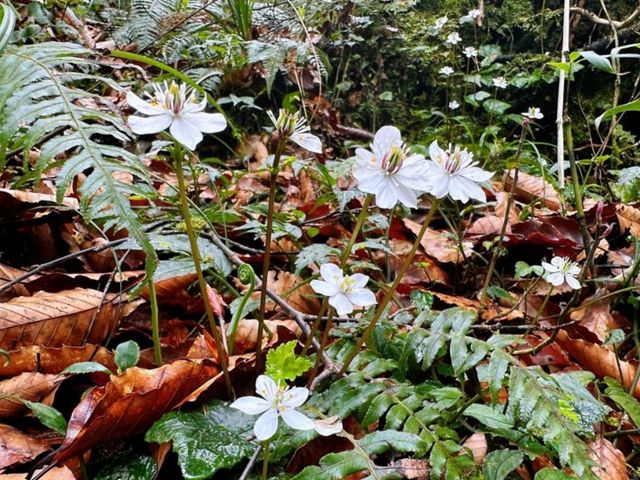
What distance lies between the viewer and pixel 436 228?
259 cm

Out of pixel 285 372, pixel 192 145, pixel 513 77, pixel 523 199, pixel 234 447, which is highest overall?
pixel 192 145

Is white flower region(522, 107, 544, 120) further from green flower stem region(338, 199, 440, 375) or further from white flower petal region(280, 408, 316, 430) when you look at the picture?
white flower petal region(280, 408, 316, 430)

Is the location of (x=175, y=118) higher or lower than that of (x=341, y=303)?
higher

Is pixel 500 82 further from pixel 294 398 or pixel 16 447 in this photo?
pixel 16 447

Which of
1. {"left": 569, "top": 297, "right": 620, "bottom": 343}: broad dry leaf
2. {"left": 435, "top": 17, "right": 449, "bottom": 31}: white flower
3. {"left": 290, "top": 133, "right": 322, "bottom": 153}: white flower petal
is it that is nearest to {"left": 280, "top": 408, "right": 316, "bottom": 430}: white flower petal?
{"left": 290, "top": 133, "right": 322, "bottom": 153}: white flower petal

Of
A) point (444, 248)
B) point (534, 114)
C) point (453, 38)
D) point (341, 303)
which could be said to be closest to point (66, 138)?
point (341, 303)

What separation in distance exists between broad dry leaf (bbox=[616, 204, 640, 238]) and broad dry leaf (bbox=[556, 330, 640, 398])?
2.99 ft

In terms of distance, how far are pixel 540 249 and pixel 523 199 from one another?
2.57 feet

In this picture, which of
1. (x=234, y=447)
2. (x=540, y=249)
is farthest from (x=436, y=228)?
(x=234, y=447)

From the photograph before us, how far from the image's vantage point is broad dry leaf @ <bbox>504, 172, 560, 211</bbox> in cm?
276

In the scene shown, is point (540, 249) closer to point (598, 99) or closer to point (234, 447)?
point (234, 447)

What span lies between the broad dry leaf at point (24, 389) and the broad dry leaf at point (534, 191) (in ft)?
8.09

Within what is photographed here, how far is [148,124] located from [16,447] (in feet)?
2.36

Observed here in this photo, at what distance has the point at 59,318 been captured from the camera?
1.35 m
